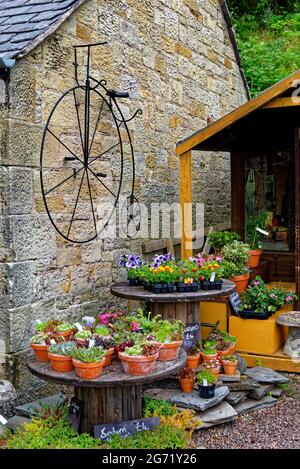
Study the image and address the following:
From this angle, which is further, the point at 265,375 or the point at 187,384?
the point at 265,375

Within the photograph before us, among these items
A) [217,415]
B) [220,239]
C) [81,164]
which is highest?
[81,164]

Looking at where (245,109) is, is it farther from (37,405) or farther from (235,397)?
(37,405)

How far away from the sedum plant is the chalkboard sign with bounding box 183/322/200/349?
4.96 ft

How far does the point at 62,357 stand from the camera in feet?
12.2

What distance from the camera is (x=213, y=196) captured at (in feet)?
28.8

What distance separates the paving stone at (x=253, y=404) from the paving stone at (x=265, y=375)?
157 millimetres

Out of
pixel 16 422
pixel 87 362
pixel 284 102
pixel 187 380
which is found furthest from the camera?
pixel 284 102

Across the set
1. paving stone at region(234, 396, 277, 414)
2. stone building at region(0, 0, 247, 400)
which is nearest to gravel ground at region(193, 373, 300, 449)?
paving stone at region(234, 396, 277, 414)

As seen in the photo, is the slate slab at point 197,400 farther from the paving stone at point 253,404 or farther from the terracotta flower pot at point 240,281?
the terracotta flower pot at point 240,281

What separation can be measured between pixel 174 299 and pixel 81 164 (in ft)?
5.22

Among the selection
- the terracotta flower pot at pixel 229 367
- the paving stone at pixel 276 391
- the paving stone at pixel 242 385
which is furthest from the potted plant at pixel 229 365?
the paving stone at pixel 276 391

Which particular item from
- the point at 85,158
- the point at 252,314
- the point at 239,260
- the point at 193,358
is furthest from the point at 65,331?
the point at 239,260

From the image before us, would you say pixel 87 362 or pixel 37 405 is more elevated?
pixel 87 362

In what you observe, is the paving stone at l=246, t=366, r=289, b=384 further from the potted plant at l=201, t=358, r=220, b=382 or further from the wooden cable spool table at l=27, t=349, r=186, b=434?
the wooden cable spool table at l=27, t=349, r=186, b=434
